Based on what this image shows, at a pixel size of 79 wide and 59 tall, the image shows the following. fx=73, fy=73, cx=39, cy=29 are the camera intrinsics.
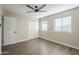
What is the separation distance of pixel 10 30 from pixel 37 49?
653 millimetres

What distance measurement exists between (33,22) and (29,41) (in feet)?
1.40

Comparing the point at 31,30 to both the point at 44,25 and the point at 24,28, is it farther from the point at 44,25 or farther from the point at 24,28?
the point at 44,25

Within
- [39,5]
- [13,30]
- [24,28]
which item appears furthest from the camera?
[24,28]

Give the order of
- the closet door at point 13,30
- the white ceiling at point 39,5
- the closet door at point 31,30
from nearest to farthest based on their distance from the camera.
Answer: the white ceiling at point 39,5
the closet door at point 13,30
the closet door at point 31,30

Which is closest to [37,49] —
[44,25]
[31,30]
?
[31,30]

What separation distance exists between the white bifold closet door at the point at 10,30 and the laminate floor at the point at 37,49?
105 millimetres

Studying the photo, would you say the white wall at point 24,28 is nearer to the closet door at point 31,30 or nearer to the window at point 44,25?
the closet door at point 31,30

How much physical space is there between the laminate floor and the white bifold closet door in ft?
0.34

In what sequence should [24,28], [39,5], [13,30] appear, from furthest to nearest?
[24,28], [13,30], [39,5]

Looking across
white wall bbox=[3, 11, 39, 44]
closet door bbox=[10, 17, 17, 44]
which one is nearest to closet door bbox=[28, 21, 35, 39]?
white wall bbox=[3, 11, 39, 44]

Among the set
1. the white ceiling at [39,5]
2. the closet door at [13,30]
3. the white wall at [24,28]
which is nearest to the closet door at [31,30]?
the white wall at [24,28]

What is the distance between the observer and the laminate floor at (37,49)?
1.34 metres

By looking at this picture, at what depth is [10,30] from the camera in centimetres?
144
